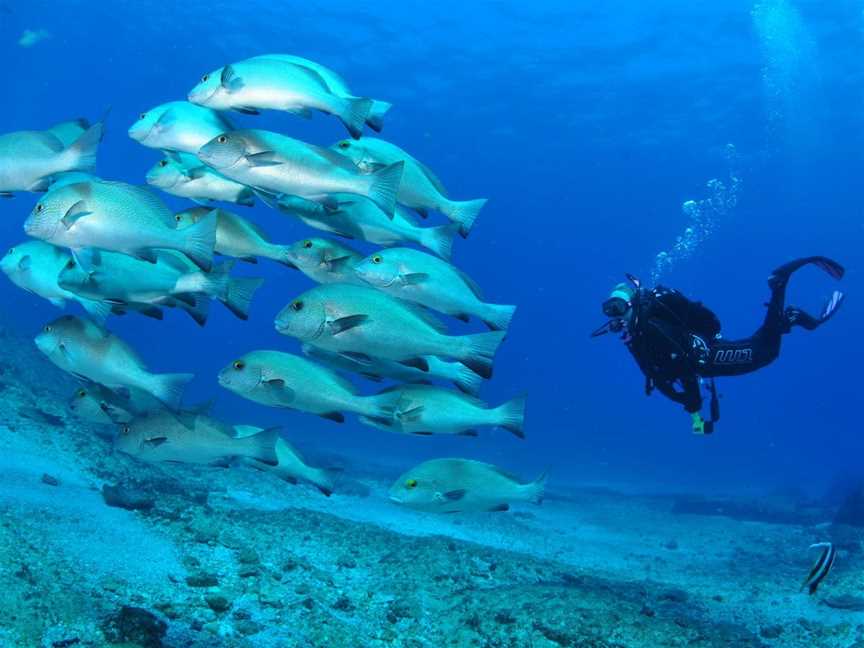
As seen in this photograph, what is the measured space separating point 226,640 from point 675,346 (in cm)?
483

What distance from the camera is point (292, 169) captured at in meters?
3.90

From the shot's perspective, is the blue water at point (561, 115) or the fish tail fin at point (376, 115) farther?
the blue water at point (561, 115)

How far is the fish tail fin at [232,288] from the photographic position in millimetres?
4051

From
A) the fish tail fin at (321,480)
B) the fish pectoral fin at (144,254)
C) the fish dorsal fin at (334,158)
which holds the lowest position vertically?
the fish tail fin at (321,480)

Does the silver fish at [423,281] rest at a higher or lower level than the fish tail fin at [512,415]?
higher

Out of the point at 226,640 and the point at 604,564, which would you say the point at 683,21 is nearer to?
the point at 604,564

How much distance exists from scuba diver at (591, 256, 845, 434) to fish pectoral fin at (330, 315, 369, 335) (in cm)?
317

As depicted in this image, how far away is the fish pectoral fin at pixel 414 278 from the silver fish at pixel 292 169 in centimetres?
46

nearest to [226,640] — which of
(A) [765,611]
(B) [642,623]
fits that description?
(B) [642,623]

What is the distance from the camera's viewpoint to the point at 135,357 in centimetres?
425

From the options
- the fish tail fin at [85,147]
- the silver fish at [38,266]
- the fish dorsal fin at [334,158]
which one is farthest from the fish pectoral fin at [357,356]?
the fish tail fin at [85,147]

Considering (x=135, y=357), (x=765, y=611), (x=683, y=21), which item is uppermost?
(x=683, y=21)

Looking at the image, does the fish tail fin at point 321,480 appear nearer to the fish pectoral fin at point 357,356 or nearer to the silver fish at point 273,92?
the fish pectoral fin at point 357,356

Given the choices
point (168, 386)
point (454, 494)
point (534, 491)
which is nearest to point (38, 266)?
point (168, 386)
